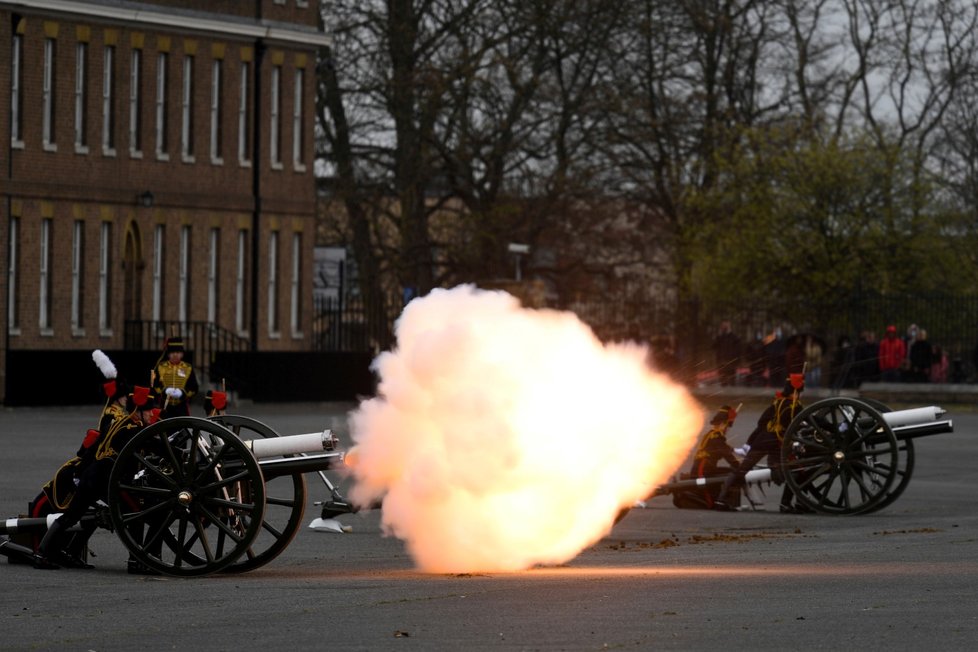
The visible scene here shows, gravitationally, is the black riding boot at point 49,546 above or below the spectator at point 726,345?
below

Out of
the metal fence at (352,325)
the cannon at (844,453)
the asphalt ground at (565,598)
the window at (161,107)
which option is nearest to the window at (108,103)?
the window at (161,107)

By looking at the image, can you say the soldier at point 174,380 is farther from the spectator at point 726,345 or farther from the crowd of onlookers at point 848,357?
the spectator at point 726,345

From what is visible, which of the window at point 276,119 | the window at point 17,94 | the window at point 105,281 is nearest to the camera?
the window at point 17,94

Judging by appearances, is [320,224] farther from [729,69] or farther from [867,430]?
[867,430]

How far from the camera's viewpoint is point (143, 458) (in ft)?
47.1

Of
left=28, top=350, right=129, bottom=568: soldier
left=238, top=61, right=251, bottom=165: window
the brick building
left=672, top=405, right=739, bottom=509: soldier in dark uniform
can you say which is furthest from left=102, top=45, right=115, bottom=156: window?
left=28, top=350, right=129, bottom=568: soldier

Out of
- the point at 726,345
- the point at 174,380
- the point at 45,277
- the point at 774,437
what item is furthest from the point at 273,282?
the point at 774,437

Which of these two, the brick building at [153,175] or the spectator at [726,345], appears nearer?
the brick building at [153,175]

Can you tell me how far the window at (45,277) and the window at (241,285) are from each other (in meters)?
6.00

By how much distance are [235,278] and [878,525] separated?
109 ft

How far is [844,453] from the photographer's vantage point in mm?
21125

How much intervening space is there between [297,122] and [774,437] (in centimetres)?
3283

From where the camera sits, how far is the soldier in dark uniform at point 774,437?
21781 mm

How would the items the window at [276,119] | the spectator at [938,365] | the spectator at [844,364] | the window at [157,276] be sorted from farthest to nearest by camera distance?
the window at [276,119] < the window at [157,276] < the spectator at [938,365] < the spectator at [844,364]
